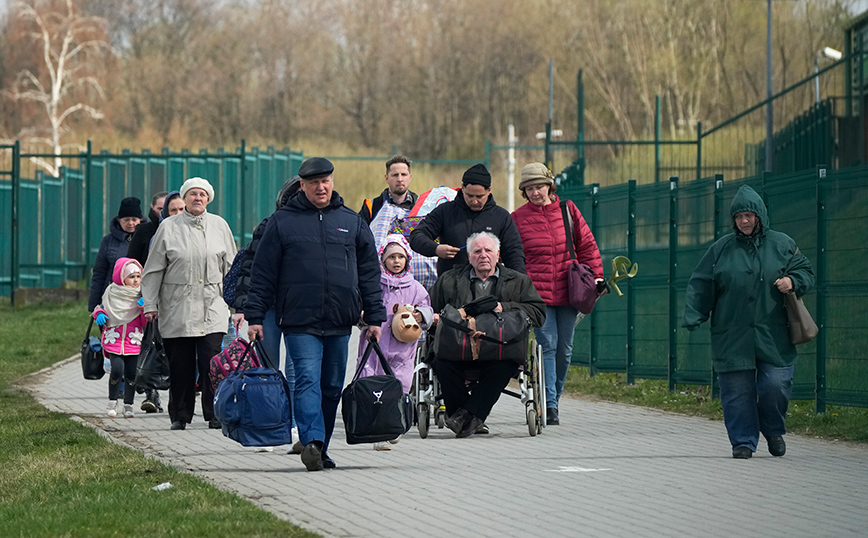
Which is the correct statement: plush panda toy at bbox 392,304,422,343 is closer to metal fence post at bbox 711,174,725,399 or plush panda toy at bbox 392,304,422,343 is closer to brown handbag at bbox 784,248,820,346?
brown handbag at bbox 784,248,820,346

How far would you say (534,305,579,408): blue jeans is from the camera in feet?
37.6

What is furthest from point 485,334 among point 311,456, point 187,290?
point 187,290

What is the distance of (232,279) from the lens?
10648mm

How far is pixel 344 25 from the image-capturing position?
7469 centimetres

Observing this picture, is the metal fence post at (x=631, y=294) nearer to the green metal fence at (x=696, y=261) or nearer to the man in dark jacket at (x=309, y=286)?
the green metal fence at (x=696, y=261)

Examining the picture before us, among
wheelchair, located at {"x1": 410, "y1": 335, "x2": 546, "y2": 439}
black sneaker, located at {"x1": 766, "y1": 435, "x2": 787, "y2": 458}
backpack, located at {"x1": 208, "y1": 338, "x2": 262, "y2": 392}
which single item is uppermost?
backpack, located at {"x1": 208, "y1": 338, "x2": 262, "y2": 392}

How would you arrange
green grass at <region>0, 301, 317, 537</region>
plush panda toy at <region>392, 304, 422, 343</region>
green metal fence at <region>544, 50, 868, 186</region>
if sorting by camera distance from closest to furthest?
green grass at <region>0, 301, 317, 537</region>, plush panda toy at <region>392, 304, 422, 343</region>, green metal fence at <region>544, 50, 868, 186</region>

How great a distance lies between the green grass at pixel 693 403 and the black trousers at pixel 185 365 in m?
4.03

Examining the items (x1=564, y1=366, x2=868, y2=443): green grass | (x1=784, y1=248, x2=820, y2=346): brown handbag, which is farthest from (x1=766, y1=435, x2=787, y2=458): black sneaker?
(x1=564, y1=366, x2=868, y2=443): green grass

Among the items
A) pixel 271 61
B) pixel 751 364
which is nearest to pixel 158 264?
pixel 751 364

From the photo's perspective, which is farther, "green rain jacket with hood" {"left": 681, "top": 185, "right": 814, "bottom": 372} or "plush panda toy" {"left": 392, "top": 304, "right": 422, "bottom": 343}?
"plush panda toy" {"left": 392, "top": 304, "right": 422, "bottom": 343}

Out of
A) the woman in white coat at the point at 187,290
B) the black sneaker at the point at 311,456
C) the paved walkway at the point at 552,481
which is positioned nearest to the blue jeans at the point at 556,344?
the paved walkway at the point at 552,481

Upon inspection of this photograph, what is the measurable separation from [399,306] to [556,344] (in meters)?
1.60

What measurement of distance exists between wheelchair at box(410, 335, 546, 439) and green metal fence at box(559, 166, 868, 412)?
2.25 m
